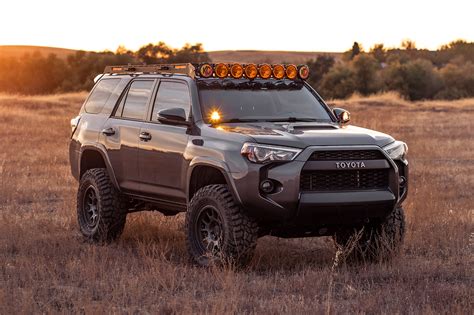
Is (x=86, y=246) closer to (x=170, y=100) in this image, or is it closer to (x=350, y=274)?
(x=170, y=100)

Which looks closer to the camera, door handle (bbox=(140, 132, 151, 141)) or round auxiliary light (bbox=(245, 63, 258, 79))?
round auxiliary light (bbox=(245, 63, 258, 79))

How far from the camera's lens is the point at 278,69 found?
366 inches

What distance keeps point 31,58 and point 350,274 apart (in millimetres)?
71755

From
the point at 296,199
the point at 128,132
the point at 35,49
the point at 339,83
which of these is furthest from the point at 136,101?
the point at 35,49

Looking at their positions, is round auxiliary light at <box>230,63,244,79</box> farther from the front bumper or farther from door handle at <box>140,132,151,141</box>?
the front bumper

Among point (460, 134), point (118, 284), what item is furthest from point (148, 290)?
point (460, 134)

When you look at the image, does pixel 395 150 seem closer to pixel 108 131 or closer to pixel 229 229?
pixel 229 229

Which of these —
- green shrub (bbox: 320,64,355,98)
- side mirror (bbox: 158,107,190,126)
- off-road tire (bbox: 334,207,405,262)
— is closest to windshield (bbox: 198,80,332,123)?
side mirror (bbox: 158,107,190,126)

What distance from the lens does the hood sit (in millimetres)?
7957

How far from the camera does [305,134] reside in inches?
320

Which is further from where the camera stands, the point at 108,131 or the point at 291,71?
the point at 108,131

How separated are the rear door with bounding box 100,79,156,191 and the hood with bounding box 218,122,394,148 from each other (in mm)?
1294

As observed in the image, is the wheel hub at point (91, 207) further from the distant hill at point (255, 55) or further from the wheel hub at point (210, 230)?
the distant hill at point (255, 55)

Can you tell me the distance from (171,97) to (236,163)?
1526 millimetres
